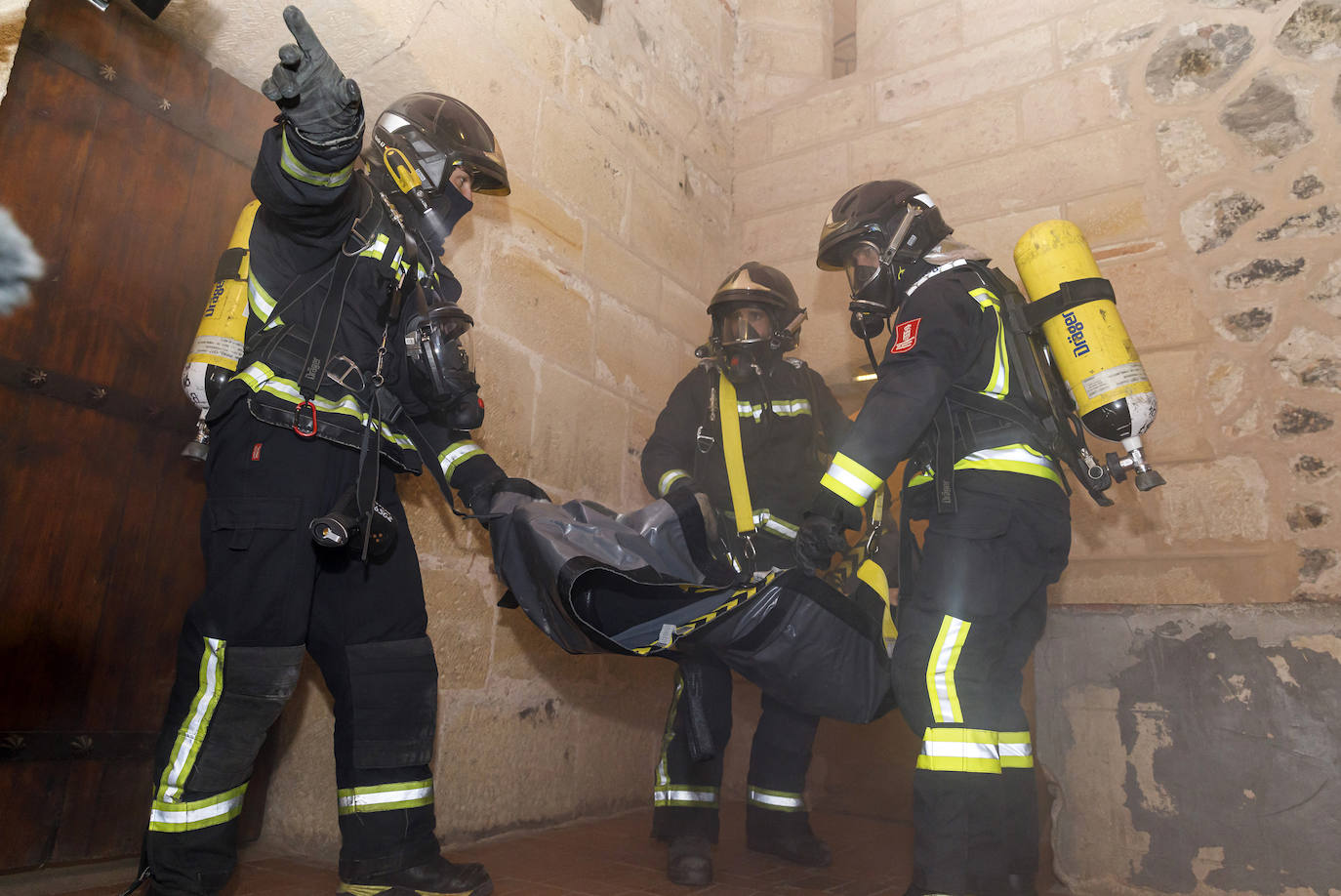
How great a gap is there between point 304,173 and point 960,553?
182 cm

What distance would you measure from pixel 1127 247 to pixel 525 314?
102 inches

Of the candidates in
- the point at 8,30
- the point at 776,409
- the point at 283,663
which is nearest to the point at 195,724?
the point at 283,663

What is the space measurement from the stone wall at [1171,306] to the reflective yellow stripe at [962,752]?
0.78 metres

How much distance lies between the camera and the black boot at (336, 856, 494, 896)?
202 centimetres

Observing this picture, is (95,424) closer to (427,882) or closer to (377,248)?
(377,248)

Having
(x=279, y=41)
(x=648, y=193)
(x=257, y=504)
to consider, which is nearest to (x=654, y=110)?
(x=648, y=193)

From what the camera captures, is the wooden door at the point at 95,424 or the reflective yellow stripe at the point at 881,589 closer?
the wooden door at the point at 95,424

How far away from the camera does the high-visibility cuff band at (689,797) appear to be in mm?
2848

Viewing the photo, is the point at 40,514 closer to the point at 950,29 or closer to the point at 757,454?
Answer: the point at 757,454

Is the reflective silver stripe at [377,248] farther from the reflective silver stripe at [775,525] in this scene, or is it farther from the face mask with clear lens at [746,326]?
the reflective silver stripe at [775,525]

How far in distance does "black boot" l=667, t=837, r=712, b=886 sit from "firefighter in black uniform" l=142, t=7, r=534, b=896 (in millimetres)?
581

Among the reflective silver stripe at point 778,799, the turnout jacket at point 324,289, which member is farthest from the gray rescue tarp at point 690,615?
the reflective silver stripe at point 778,799

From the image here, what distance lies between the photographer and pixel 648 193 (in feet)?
14.1

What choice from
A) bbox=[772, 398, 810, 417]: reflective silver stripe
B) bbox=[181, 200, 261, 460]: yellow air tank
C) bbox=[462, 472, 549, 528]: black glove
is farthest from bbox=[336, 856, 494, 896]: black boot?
bbox=[772, 398, 810, 417]: reflective silver stripe
